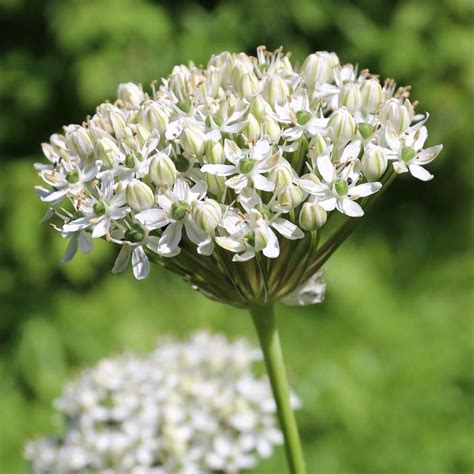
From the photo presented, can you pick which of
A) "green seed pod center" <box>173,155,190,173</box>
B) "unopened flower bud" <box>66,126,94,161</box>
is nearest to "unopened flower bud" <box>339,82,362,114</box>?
"green seed pod center" <box>173,155,190,173</box>

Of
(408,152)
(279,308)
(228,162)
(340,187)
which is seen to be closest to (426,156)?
(408,152)

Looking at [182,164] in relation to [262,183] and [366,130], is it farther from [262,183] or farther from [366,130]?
[366,130]

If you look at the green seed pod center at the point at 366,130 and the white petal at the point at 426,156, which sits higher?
the green seed pod center at the point at 366,130

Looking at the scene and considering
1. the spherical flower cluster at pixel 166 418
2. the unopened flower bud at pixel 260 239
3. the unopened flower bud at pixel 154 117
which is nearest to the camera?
the unopened flower bud at pixel 260 239

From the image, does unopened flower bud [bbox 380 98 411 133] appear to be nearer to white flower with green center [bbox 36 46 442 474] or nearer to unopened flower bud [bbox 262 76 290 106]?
white flower with green center [bbox 36 46 442 474]

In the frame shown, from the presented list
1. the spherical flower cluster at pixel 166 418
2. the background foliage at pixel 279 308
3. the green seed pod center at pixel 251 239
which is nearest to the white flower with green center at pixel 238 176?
the green seed pod center at pixel 251 239

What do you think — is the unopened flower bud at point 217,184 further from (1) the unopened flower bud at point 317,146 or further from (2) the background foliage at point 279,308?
(2) the background foliage at point 279,308
